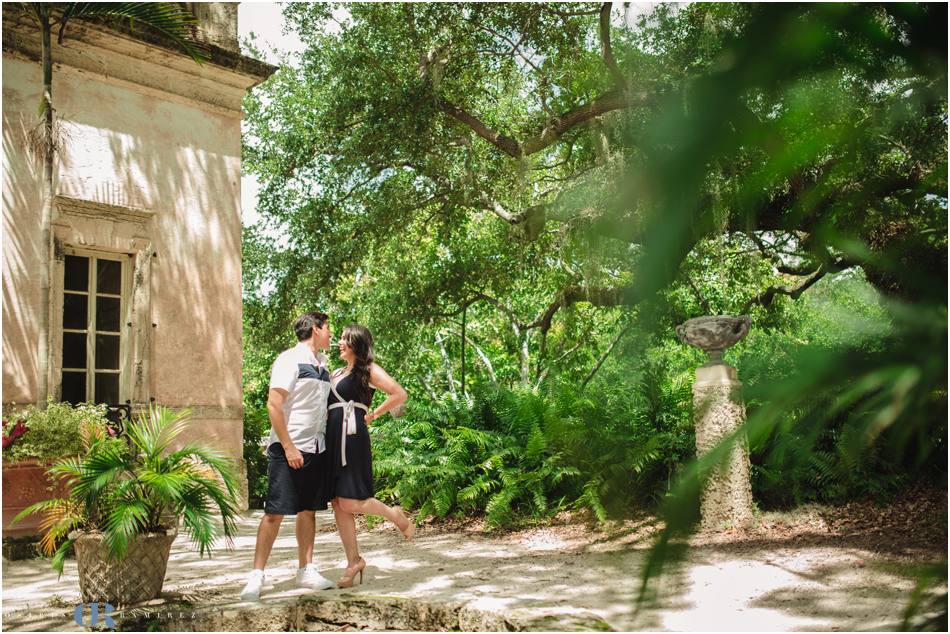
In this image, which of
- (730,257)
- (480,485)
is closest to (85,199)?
(480,485)

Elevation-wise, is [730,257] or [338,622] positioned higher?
[730,257]

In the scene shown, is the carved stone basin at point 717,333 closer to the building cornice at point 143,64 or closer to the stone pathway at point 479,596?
the stone pathway at point 479,596

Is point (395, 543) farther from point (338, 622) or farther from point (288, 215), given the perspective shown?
point (288, 215)

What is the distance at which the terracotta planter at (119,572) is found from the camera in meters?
3.72

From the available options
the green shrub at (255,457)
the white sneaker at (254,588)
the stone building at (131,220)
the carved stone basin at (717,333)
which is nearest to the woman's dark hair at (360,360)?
the white sneaker at (254,588)

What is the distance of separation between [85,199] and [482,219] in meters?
10.2

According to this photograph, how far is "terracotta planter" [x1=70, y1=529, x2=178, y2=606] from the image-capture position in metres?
3.72

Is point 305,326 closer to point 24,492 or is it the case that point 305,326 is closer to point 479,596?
point 479,596

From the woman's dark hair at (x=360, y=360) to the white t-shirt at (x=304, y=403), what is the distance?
9.7 inches

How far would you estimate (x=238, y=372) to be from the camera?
8.38m

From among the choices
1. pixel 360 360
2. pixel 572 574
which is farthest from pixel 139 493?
pixel 572 574

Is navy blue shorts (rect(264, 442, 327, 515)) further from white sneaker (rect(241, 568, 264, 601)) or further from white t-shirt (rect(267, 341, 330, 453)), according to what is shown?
white sneaker (rect(241, 568, 264, 601))

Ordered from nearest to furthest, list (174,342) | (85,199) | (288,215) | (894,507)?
1. (894,507)
2. (85,199)
3. (174,342)
4. (288,215)

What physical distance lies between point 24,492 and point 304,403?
345 centimetres
